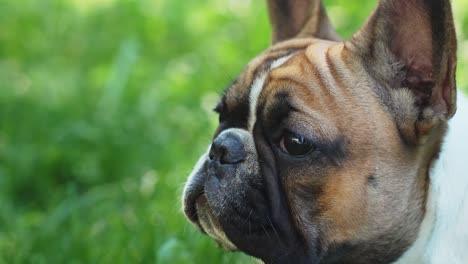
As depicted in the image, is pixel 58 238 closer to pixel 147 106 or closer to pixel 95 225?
pixel 95 225

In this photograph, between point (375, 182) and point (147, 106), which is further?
point (147, 106)

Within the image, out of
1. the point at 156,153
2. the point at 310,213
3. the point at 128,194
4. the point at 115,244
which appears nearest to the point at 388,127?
the point at 310,213

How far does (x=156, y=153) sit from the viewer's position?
17.7ft

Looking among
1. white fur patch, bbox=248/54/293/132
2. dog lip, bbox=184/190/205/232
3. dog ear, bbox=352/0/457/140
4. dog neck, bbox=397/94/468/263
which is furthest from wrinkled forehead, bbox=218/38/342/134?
dog neck, bbox=397/94/468/263

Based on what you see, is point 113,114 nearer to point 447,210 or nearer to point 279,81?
point 279,81

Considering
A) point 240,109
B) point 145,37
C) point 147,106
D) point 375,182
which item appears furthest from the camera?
point 145,37

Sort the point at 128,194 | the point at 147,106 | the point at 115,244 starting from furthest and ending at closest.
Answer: the point at 147,106, the point at 128,194, the point at 115,244

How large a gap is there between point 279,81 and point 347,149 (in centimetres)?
34

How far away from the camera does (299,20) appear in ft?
A: 12.7

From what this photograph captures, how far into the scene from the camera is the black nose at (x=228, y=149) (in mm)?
3244

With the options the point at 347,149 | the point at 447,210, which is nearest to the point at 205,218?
the point at 347,149

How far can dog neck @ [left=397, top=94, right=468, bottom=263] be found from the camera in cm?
303

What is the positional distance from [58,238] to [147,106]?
61.7 inches

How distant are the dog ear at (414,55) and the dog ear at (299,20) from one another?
1.90 feet
